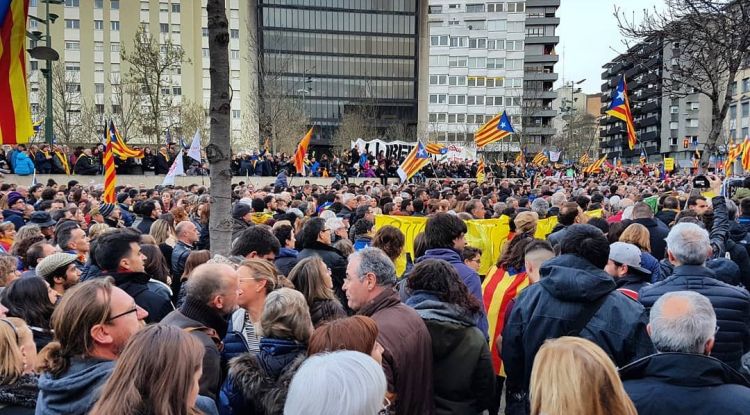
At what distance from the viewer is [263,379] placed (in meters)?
3.01

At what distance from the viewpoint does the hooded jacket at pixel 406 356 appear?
348 centimetres

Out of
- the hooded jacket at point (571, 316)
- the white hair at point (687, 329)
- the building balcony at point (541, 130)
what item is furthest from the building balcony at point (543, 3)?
the white hair at point (687, 329)

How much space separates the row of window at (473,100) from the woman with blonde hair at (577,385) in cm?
9636

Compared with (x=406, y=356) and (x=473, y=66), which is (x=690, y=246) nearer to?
(x=406, y=356)

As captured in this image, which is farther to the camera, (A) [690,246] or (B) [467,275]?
(B) [467,275]

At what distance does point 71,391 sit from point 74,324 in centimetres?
34

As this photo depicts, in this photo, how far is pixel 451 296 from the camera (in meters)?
3.96

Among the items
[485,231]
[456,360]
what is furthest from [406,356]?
[485,231]

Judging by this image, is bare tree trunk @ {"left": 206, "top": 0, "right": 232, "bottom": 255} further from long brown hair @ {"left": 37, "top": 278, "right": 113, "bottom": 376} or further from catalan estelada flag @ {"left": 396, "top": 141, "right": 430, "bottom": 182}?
catalan estelada flag @ {"left": 396, "top": 141, "right": 430, "bottom": 182}

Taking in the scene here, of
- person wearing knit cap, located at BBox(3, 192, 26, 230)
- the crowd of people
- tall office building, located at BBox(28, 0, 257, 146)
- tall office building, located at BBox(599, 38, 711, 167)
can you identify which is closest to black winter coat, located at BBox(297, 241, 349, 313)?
the crowd of people

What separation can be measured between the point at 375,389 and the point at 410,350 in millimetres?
1468

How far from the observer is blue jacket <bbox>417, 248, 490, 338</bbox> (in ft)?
15.7

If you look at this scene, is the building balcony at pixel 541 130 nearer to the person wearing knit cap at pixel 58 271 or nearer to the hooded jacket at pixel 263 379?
the person wearing knit cap at pixel 58 271

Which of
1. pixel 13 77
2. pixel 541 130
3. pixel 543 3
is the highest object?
pixel 543 3
